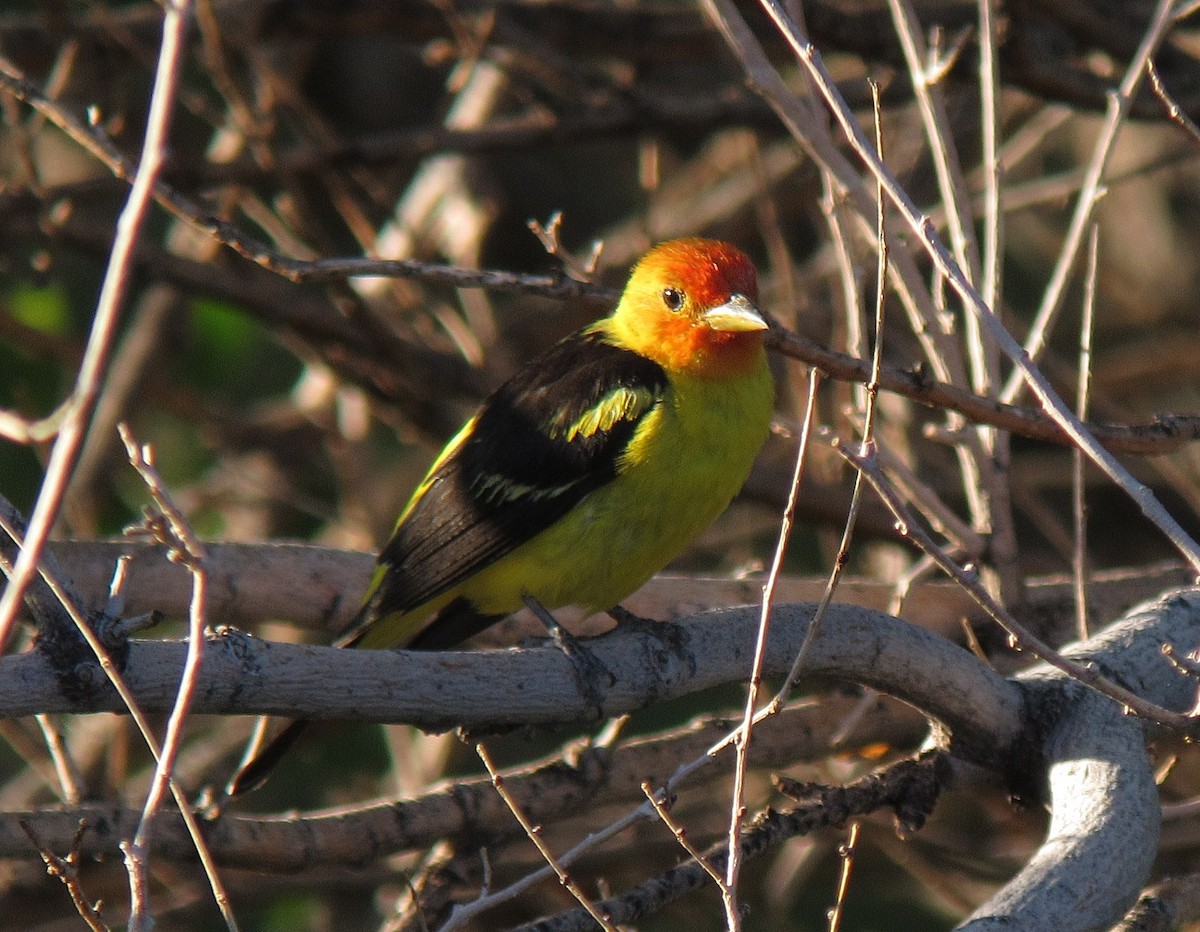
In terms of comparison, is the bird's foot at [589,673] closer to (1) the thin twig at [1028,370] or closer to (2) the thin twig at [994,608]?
(2) the thin twig at [994,608]

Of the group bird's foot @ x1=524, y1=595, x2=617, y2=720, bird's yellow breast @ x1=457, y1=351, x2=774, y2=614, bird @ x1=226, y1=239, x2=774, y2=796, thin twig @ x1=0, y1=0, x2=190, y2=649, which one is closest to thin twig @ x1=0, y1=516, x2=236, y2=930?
thin twig @ x1=0, y1=0, x2=190, y2=649

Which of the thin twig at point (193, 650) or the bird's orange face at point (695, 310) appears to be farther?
the bird's orange face at point (695, 310)

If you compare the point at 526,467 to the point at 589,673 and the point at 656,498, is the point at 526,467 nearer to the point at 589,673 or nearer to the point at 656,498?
the point at 656,498

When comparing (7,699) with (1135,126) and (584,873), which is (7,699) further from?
(1135,126)

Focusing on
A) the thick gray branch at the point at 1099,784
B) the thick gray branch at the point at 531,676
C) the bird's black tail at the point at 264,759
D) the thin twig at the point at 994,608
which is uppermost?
the thin twig at the point at 994,608

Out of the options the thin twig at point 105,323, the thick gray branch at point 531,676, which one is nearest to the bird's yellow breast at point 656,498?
the thick gray branch at point 531,676

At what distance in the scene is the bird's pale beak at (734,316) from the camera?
4.04 meters

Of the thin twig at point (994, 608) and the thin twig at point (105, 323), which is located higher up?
the thin twig at point (105, 323)

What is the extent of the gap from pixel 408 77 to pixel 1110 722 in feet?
20.0

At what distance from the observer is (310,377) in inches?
291

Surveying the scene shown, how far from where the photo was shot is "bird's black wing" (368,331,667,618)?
4129 mm

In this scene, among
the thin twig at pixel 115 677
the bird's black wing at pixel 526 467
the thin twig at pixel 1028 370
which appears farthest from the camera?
the bird's black wing at pixel 526 467

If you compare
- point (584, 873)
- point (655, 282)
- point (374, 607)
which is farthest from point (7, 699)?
point (584, 873)

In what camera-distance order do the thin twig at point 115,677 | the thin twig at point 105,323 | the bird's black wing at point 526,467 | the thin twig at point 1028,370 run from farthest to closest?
the bird's black wing at point 526,467 < the thin twig at point 1028,370 < the thin twig at point 115,677 < the thin twig at point 105,323
